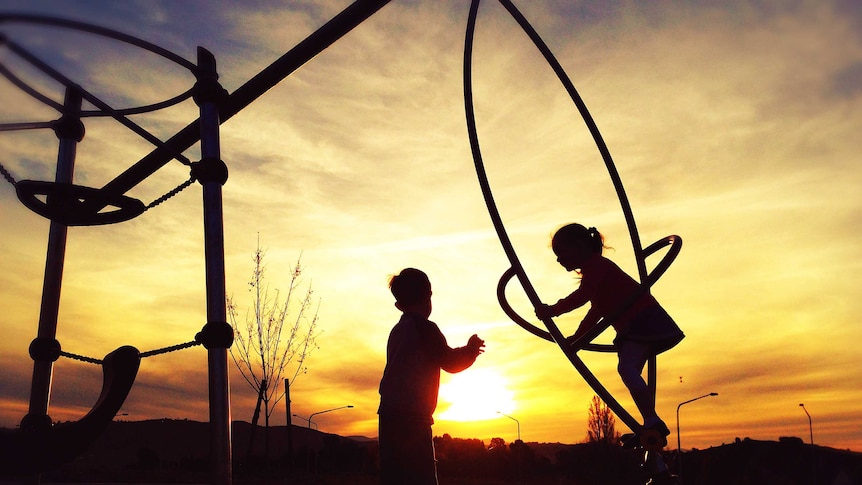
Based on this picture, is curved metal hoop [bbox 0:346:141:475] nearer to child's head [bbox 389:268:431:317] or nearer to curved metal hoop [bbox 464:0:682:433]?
child's head [bbox 389:268:431:317]

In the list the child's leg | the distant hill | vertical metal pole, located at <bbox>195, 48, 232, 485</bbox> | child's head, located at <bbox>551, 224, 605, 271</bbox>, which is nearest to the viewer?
vertical metal pole, located at <bbox>195, 48, 232, 485</bbox>

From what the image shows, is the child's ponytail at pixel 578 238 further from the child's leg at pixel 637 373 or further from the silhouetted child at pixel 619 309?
the child's leg at pixel 637 373

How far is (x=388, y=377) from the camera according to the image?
4.76m

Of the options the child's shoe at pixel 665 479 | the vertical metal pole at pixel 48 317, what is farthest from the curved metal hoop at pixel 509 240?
the vertical metal pole at pixel 48 317

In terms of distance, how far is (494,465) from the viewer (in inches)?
2584

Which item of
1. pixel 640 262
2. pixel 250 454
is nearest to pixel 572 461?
pixel 250 454

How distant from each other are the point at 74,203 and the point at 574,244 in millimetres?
4008

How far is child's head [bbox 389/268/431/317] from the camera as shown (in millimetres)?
4973

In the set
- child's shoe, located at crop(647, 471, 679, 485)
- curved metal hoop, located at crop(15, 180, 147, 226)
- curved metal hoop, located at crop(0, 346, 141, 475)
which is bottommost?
child's shoe, located at crop(647, 471, 679, 485)

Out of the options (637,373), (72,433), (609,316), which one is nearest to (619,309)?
(609,316)

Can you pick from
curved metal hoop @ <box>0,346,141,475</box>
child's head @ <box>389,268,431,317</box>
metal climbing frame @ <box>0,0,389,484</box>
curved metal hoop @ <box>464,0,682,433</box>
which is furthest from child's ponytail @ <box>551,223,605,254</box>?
curved metal hoop @ <box>0,346,141,475</box>

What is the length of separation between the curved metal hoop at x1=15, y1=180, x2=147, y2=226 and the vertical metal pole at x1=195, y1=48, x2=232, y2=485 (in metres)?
1.27

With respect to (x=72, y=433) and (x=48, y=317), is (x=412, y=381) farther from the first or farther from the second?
(x=48, y=317)

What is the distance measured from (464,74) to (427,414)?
2.60m
